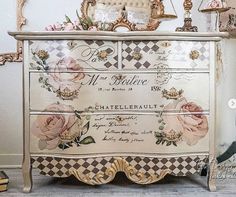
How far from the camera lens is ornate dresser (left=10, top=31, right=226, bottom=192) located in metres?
2.60

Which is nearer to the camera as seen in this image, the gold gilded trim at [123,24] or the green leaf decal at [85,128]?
the green leaf decal at [85,128]

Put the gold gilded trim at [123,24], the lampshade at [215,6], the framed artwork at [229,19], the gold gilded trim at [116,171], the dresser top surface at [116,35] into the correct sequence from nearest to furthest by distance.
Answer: the dresser top surface at [116,35]
the gold gilded trim at [116,171]
the lampshade at [215,6]
the gold gilded trim at [123,24]
the framed artwork at [229,19]

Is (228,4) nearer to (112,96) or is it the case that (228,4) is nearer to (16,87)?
(112,96)

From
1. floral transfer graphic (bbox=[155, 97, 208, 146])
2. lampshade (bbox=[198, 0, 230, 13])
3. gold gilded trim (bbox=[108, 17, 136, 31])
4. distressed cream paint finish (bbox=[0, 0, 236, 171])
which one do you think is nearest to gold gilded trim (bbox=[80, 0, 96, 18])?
distressed cream paint finish (bbox=[0, 0, 236, 171])

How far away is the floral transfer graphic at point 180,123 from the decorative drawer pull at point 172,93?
0.03 m

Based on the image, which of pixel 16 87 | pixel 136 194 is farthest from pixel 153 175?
pixel 16 87

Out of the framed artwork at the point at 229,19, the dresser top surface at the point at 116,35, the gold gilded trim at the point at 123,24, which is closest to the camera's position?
the dresser top surface at the point at 116,35

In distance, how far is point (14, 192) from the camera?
269 centimetres

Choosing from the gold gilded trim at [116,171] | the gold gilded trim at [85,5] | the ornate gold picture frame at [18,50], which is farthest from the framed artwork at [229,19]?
the ornate gold picture frame at [18,50]

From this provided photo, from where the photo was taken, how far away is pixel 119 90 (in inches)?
104

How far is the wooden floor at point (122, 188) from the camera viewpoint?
2.66 metres

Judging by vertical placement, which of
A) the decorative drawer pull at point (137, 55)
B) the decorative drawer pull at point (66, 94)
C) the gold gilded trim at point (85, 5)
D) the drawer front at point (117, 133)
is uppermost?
the gold gilded trim at point (85, 5)

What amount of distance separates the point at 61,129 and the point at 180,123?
2.38 ft

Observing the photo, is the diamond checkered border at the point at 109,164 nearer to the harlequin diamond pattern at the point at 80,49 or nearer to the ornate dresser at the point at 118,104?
the ornate dresser at the point at 118,104
